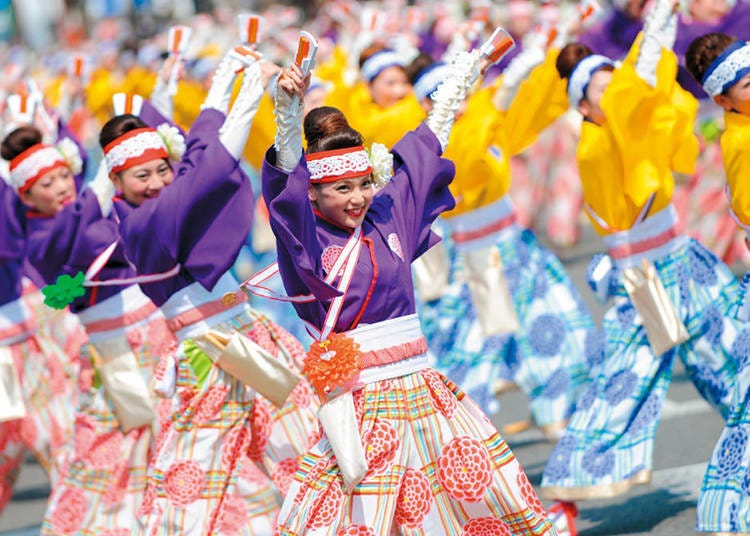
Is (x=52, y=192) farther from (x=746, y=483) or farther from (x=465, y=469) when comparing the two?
(x=746, y=483)

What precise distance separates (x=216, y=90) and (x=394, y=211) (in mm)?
1199

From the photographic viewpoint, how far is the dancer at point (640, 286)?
19.4 feet

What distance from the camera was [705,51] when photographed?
5.85 metres

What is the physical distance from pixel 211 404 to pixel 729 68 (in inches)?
87.8

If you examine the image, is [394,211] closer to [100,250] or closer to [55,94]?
[100,250]

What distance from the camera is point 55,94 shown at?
1527 centimetres

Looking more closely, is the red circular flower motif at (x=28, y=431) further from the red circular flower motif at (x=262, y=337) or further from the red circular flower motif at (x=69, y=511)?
the red circular flower motif at (x=262, y=337)

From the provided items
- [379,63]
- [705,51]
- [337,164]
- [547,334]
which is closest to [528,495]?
[337,164]

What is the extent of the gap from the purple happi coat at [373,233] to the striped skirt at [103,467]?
1.73 metres

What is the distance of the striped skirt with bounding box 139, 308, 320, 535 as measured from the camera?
18.0 ft

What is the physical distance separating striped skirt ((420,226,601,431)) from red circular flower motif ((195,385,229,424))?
2.30 m

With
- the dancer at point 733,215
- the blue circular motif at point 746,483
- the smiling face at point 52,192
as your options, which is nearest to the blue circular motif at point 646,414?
the dancer at point 733,215

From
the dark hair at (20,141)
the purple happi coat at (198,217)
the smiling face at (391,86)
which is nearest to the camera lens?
the purple happi coat at (198,217)

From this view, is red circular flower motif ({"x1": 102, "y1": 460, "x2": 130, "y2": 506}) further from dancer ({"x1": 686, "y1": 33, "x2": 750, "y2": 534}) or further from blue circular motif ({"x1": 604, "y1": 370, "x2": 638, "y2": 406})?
dancer ({"x1": 686, "y1": 33, "x2": 750, "y2": 534})
